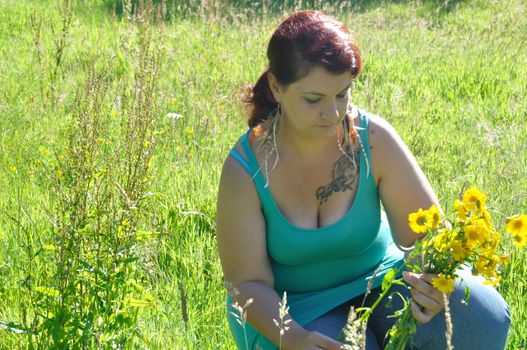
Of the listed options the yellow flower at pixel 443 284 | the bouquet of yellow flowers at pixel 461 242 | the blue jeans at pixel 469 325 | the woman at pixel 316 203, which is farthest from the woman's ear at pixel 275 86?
the yellow flower at pixel 443 284

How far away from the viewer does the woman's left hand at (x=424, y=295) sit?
217cm

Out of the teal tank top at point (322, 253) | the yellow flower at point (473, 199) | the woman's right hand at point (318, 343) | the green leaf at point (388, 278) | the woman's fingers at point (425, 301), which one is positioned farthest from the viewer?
the teal tank top at point (322, 253)

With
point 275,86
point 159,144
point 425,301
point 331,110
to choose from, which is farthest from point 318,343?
point 159,144

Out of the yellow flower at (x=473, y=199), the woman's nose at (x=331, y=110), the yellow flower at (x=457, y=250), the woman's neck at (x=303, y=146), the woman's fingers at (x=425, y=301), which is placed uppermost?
the yellow flower at (x=473, y=199)

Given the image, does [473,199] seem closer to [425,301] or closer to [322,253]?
[425,301]

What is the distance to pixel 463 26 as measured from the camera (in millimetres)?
7492

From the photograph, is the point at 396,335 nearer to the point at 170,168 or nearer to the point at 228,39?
the point at 170,168

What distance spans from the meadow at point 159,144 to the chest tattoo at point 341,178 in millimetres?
418

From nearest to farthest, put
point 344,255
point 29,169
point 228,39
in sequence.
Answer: point 344,255
point 29,169
point 228,39

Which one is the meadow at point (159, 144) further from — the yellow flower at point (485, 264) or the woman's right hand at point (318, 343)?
the woman's right hand at point (318, 343)

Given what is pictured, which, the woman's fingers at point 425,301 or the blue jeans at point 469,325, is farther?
the blue jeans at point 469,325

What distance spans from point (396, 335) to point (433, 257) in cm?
21

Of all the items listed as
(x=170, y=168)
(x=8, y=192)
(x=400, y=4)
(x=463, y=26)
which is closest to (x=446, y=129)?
(x=170, y=168)

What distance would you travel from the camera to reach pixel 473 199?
6.11 feet
